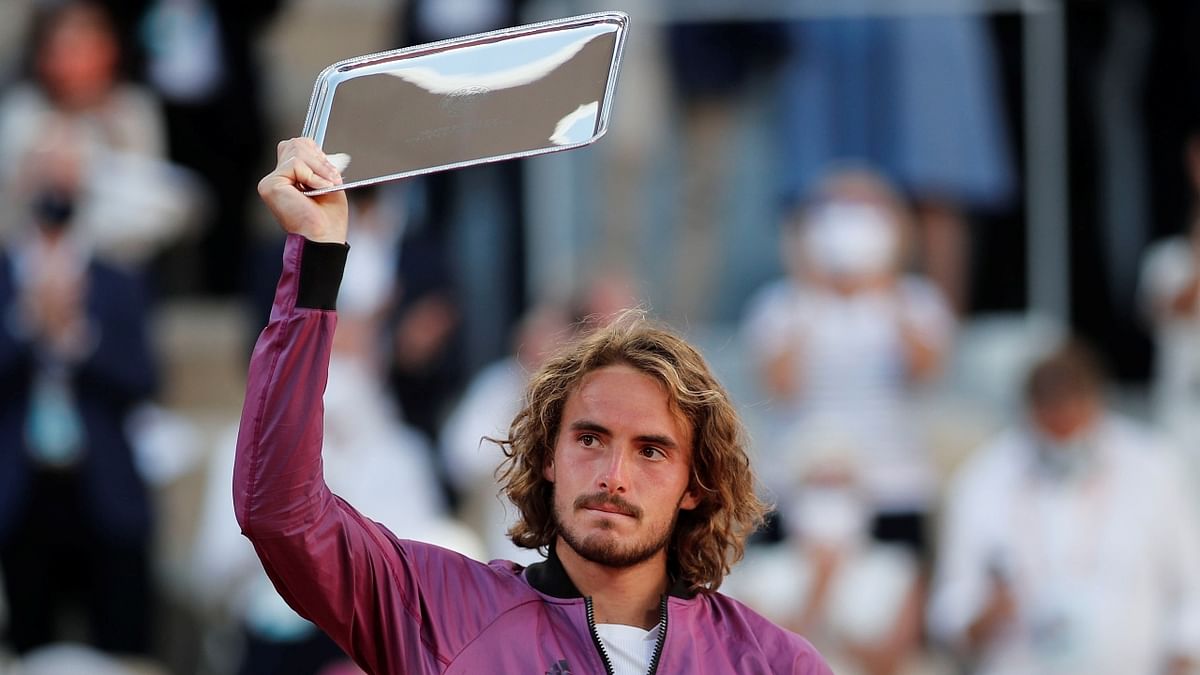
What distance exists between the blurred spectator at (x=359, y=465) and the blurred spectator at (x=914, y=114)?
1.68 m

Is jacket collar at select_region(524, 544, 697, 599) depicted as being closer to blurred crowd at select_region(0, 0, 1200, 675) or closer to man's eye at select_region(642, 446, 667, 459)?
man's eye at select_region(642, 446, 667, 459)

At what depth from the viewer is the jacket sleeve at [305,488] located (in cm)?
264

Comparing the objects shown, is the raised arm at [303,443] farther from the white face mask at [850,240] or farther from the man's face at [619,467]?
the white face mask at [850,240]

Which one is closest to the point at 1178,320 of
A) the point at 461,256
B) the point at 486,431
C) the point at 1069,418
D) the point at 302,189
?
the point at 1069,418

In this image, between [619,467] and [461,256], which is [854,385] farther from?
[619,467]

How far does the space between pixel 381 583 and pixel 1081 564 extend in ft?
14.3

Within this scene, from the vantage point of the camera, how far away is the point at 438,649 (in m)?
2.86

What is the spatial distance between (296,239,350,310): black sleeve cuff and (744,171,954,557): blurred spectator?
4422mm

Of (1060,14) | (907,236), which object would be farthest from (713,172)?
(1060,14)

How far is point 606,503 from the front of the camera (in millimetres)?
2949

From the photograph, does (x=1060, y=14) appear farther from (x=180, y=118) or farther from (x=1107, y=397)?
(x=180, y=118)

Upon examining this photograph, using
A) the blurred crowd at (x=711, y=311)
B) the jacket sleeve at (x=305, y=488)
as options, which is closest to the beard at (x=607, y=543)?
the jacket sleeve at (x=305, y=488)

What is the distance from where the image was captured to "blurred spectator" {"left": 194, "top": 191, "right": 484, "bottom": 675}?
6.57 meters

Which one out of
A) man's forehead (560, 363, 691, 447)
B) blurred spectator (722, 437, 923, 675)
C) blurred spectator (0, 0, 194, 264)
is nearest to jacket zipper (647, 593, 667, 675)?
man's forehead (560, 363, 691, 447)
